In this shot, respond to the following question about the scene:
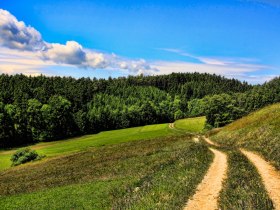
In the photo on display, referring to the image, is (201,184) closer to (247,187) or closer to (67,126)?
(247,187)

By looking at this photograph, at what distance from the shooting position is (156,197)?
20.5 m

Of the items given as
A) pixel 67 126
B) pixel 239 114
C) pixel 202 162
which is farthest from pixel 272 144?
pixel 67 126

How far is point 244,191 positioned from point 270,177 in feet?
19.8

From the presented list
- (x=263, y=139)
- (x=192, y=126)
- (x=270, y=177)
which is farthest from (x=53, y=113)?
(x=270, y=177)

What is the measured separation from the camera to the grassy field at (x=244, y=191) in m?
16.6

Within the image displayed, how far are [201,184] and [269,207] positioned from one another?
6764 mm

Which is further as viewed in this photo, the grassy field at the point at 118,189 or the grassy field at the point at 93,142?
the grassy field at the point at 93,142

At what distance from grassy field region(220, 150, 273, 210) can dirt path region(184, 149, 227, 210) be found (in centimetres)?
50

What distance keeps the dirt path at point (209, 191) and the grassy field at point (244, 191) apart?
0.50 m

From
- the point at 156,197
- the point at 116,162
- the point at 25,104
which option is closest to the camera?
the point at 156,197

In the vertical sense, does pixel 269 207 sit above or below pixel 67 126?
above

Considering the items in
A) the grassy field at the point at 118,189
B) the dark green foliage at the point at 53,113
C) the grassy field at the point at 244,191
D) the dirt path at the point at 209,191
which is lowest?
the dark green foliage at the point at 53,113

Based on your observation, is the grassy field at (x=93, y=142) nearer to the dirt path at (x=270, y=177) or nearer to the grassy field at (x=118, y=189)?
the grassy field at (x=118, y=189)

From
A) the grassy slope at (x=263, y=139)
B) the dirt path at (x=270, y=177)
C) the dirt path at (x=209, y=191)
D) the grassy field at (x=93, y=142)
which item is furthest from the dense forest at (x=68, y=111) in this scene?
the dirt path at (x=209, y=191)
